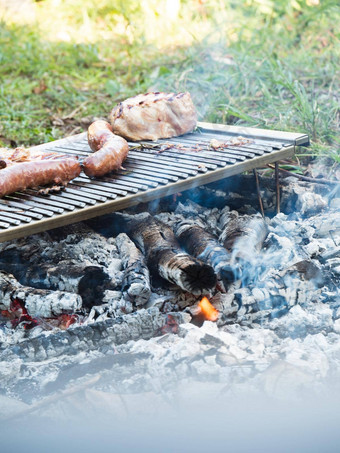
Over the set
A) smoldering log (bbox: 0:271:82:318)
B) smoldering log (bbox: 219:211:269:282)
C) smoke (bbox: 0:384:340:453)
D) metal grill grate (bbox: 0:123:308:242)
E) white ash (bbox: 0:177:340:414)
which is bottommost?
smoke (bbox: 0:384:340:453)

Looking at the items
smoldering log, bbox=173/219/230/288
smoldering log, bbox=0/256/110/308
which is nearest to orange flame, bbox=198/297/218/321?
smoldering log, bbox=173/219/230/288

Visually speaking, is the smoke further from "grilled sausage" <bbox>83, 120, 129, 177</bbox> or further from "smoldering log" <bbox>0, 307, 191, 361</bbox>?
"grilled sausage" <bbox>83, 120, 129, 177</bbox>

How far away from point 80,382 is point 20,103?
220 inches

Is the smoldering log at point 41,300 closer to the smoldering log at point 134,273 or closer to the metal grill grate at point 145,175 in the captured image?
the smoldering log at point 134,273

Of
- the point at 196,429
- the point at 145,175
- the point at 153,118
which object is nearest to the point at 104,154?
the point at 145,175

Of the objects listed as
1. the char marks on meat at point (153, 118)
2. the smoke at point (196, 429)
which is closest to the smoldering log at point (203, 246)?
the char marks on meat at point (153, 118)

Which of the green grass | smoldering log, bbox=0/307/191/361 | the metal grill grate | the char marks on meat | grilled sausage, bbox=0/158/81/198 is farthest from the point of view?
the green grass

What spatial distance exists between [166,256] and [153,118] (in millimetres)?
1492

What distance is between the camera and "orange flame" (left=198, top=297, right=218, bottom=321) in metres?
3.88

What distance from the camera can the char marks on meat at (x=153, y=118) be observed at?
17.0 ft

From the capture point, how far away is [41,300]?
3887mm

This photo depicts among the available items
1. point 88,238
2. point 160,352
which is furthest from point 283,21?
point 160,352

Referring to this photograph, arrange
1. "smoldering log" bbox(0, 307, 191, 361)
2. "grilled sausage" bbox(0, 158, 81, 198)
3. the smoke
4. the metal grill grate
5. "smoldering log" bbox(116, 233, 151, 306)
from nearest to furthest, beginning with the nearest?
the smoke → "smoldering log" bbox(0, 307, 191, 361) → the metal grill grate → "smoldering log" bbox(116, 233, 151, 306) → "grilled sausage" bbox(0, 158, 81, 198)

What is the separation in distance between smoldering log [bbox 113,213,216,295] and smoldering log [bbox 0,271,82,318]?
0.59 metres
